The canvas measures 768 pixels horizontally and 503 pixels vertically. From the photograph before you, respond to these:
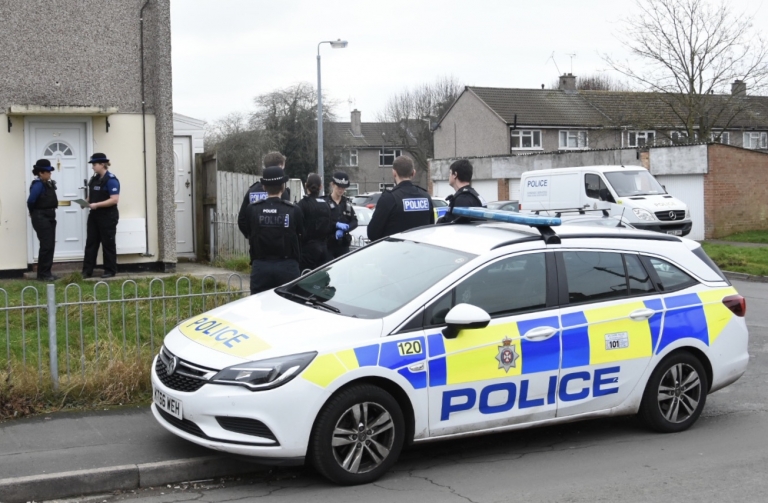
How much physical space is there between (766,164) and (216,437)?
90.8ft

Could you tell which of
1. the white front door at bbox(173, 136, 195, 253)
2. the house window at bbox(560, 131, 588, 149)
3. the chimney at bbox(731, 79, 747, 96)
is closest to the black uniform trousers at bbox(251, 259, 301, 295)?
the white front door at bbox(173, 136, 195, 253)

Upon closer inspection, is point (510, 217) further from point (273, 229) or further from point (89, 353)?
point (89, 353)

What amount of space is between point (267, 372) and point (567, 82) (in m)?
56.3

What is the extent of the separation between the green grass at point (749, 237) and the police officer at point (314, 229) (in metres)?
20.8

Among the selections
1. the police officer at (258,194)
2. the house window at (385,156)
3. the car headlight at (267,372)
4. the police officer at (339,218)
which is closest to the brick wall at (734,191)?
the police officer at (339,218)

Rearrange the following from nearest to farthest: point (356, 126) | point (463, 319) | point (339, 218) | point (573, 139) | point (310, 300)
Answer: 1. point (463, 319)
2. point (310, 300)
3. point (339, 218)
4. point (573, 139)
5. point (356, 126)

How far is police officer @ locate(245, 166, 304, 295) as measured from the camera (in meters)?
7.76

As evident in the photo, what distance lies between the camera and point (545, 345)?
242 inches

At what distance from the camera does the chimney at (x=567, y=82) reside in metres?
58.7

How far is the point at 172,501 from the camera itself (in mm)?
5461

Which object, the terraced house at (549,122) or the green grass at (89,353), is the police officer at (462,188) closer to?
the green grass at (89,353)

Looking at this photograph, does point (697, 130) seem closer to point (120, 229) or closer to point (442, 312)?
point (120, 229)

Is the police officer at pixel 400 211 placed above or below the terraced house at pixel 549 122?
below

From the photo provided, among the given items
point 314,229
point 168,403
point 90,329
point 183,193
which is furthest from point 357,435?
point 183,193
